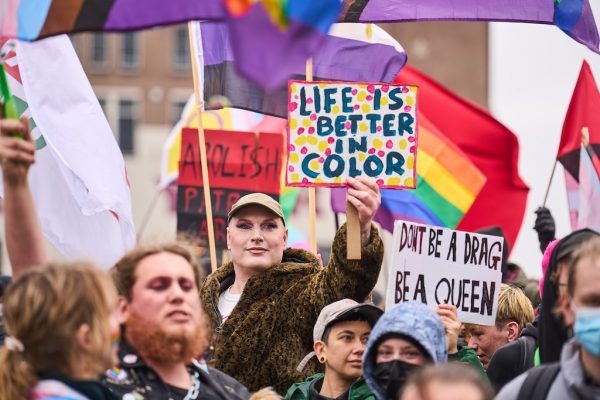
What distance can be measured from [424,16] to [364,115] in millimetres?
1629

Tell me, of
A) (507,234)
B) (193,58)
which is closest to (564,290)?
(193,58)

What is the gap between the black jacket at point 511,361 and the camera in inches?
241

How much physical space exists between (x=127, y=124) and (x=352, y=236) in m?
49.9

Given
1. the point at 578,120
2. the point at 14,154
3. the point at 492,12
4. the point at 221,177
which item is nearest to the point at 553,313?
the point at 14,154

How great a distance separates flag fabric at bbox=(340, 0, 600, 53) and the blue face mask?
370cm

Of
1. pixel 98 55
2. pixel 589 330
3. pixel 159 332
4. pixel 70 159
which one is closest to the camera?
pixel 589 330

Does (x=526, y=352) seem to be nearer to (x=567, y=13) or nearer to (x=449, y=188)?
(x=567, y=13)

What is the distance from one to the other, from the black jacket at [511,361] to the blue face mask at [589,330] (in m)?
1.92

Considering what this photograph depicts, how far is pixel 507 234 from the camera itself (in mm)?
10742

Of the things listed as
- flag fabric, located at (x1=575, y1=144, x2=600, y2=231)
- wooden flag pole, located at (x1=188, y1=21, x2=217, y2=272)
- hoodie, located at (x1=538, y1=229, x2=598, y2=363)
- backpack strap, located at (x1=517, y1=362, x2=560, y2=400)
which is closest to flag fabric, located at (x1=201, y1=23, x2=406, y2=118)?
wooden flag pole, located at (x1=188, y1=21, x2=217, y2=272)

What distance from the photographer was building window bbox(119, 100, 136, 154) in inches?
2121

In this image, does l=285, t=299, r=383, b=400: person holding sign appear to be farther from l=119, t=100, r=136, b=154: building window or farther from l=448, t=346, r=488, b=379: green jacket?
l=119, t=100, r=136, b=154: building window

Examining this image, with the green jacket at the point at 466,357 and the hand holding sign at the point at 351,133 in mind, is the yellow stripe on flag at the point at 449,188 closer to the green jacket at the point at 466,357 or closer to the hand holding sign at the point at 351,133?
the hand holding sign at the point at 351,133

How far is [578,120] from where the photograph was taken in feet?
28.3
